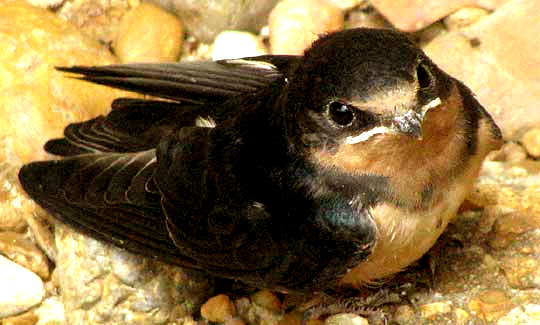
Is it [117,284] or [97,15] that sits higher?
[97,15]

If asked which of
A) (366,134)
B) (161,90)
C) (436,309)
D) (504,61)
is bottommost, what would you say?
(436,309)

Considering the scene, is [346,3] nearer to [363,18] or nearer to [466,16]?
[363,18]

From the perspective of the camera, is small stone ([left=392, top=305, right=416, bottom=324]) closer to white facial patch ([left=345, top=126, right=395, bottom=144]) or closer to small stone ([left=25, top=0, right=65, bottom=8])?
white facial patch ([left=345, top=126, right=395, bottom=144])

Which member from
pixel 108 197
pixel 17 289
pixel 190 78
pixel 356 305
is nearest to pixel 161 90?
pixel 190 78

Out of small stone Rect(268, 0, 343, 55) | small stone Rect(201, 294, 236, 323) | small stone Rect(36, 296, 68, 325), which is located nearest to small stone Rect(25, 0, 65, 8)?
small stone Rect(268, 0, 343, 55)

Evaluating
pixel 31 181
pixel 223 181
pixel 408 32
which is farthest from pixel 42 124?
pixel 408 32

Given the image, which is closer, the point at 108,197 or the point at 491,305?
the point at 491,305

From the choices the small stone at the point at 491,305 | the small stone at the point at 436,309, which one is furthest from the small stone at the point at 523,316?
the small stone at the point at 436,309
